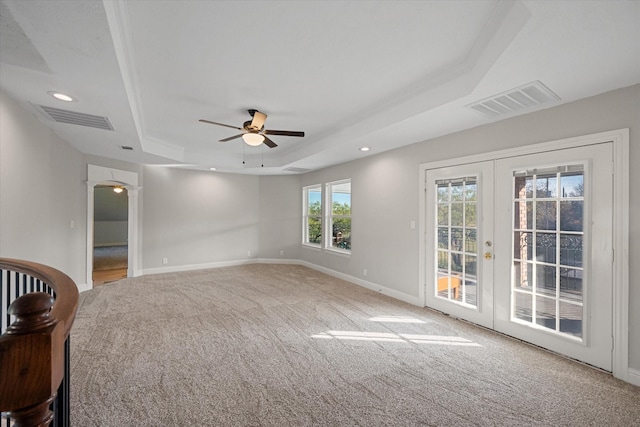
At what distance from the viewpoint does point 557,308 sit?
2.91 metres

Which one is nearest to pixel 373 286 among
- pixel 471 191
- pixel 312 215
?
pixel 471 191

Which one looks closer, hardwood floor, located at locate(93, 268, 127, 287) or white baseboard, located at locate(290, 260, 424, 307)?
white baseboard, located at locate(290, 260, 424, 307)

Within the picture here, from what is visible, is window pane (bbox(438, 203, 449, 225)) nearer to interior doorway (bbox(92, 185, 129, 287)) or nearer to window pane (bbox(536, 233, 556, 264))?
window pane (bbox(536, 233, 556, 264))

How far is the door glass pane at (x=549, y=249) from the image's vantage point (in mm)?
2777

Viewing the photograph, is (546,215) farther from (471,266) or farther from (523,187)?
(471,266)

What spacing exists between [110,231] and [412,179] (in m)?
11.8

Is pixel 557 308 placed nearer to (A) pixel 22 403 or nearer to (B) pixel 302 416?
(B) pixel 302 416

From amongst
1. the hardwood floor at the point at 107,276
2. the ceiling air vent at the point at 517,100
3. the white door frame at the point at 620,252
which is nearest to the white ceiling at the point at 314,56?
the ceiling air vent at the point at 517,100

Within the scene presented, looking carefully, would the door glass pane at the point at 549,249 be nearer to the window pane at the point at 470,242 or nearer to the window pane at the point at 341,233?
the window pane at the point at 470,242

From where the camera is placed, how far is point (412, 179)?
175 inches

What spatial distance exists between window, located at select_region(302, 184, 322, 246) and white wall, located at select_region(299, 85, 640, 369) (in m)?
0.27

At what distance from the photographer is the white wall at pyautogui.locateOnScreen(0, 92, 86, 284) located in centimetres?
287

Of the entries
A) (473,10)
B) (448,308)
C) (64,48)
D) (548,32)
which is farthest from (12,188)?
(448,308)

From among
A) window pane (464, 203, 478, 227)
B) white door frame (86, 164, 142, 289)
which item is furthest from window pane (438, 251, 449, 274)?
white door frame (86, 164, 142, 289)
